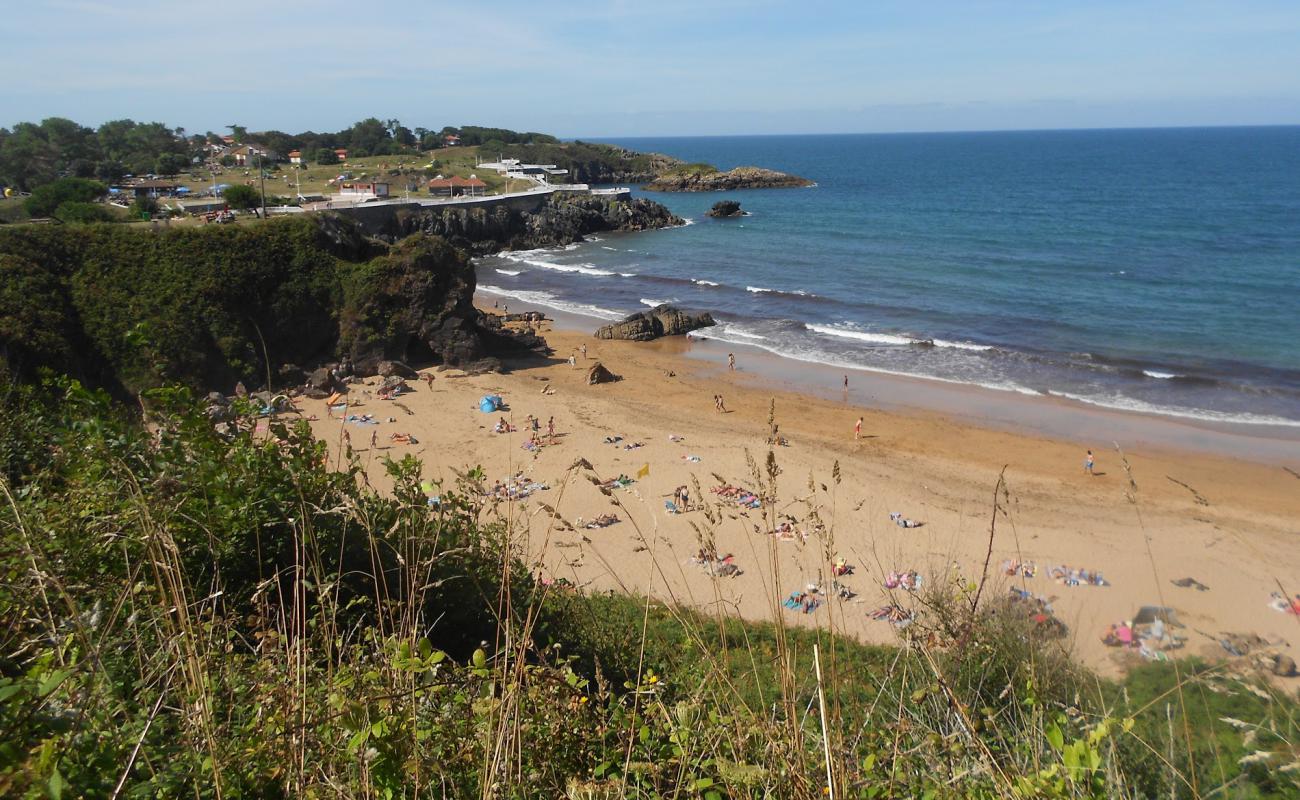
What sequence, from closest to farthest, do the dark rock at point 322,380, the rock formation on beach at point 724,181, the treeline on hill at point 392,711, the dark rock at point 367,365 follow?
the treeline on hill at point 392,711 < the dark rock at point 322,380 < the dark rock at point 367,365 < the rock formation on beach at point 724,181

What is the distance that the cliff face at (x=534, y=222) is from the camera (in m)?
54.3

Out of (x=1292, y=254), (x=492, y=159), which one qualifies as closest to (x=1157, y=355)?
(x=1292, y=254)

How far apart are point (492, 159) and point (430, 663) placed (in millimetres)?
101317

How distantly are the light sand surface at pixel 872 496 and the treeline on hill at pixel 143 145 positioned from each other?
130ft

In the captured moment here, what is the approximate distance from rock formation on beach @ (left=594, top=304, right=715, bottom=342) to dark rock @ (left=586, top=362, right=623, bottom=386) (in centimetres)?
540

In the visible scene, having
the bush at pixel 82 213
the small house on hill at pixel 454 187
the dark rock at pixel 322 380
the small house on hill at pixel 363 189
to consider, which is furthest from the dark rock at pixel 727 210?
the dark rock at pixel 322 380

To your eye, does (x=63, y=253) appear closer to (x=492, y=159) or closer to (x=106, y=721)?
(x=106, y=721)

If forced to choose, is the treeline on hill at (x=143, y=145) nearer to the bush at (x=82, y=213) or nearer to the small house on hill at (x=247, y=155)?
the small house on hill at (x=247, y=155)

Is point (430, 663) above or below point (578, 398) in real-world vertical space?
above

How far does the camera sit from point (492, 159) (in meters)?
97.4

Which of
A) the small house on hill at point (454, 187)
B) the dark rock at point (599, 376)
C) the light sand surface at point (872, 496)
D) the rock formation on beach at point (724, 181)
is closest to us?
the light sand surface at point (872, 496)

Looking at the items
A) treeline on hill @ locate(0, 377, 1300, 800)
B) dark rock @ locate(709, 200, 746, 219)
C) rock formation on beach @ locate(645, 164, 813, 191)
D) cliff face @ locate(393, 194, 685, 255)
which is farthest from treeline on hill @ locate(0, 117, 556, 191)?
treeline on hill @ locate(0, 377, 1300, 800)

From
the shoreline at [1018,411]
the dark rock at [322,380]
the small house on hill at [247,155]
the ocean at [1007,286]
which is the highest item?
the small house on hill at [247,155]

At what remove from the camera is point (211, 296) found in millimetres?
24938
